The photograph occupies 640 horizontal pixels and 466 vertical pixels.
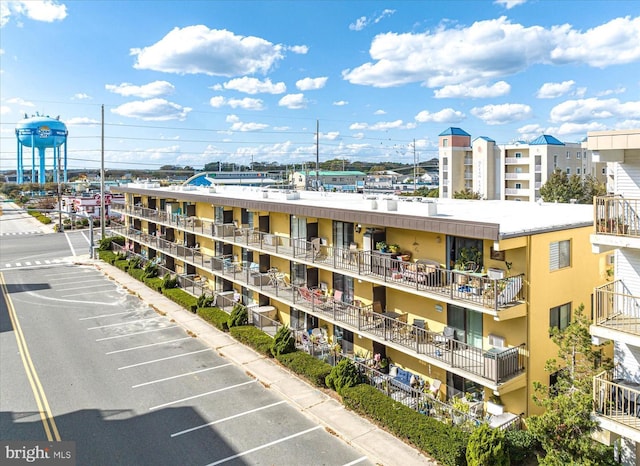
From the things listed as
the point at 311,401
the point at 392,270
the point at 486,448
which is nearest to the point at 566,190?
the point at 392,270

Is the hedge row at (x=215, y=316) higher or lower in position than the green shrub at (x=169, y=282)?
lower

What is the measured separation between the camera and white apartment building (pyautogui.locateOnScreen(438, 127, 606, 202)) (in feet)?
251

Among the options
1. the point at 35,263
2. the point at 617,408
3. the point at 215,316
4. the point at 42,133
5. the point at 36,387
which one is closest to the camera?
the point at 617,408

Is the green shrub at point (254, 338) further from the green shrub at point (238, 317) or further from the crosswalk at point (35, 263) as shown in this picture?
the crosswalk at point (35, 263)

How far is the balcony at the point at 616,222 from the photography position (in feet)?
38.9

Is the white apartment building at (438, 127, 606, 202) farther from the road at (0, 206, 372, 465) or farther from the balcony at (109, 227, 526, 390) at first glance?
the road at (0, 206, 372, 465)

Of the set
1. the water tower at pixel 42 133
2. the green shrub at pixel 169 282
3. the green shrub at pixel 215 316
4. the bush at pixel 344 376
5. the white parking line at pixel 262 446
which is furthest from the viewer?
the water tower at pixel 42 133

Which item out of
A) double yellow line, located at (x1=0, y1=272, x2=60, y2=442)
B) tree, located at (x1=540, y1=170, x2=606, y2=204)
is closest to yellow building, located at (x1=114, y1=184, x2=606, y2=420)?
double yellow line, located at (x1=0, y1=272, x2=60, y2=442)

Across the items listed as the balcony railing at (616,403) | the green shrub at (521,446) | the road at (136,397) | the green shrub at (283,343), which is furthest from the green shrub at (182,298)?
the balcony railing at (616,403)

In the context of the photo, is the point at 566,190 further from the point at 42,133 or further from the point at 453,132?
the point at 42,133

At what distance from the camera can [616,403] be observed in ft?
37.5

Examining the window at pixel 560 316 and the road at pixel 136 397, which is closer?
the road at pixel 136 397

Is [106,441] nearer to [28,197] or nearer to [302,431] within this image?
[302,431]

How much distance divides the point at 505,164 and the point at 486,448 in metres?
74.4
